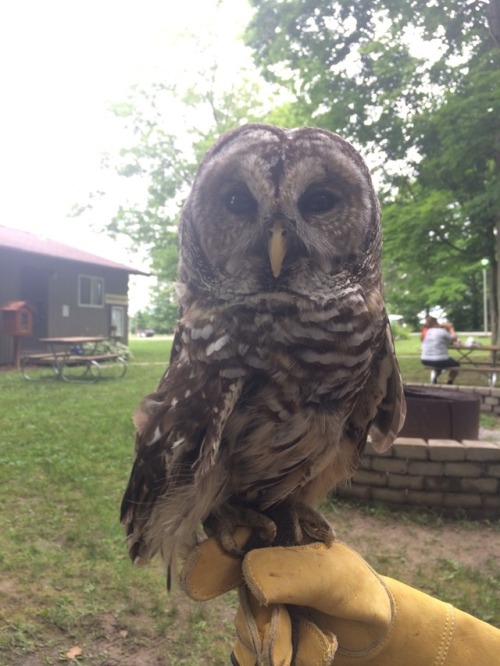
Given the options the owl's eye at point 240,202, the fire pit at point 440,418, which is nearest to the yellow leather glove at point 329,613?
the owl's eye at point 240,202

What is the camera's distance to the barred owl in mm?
1716

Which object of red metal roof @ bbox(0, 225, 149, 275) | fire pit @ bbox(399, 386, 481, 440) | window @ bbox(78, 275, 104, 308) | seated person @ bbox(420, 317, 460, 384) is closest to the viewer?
fire pit @ bbox(399, 386, 481, 440)

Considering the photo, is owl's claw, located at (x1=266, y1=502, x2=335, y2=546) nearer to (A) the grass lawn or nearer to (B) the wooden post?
(A) the grass lawn

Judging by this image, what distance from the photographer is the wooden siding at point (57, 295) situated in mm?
19228

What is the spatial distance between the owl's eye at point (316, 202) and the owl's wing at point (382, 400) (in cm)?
50

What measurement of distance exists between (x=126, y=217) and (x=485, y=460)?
22207 millimetres

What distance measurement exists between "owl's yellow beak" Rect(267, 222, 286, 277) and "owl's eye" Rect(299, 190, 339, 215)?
0.49 ft

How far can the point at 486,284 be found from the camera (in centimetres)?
Result: 2823

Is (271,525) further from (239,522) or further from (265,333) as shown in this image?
(265,333)

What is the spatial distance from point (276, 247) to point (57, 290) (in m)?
20.0

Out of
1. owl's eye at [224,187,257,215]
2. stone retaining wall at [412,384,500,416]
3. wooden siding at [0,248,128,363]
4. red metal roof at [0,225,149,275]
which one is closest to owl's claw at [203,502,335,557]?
owl's eye at [224,187,257,215]

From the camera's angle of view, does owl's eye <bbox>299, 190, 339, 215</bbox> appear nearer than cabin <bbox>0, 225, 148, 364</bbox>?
Yes

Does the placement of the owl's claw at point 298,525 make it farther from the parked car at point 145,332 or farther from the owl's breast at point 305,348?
the parked car at point 145,332

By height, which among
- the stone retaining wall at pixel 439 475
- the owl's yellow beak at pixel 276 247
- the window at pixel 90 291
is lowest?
the stone retaining wall at pixel 439 475
